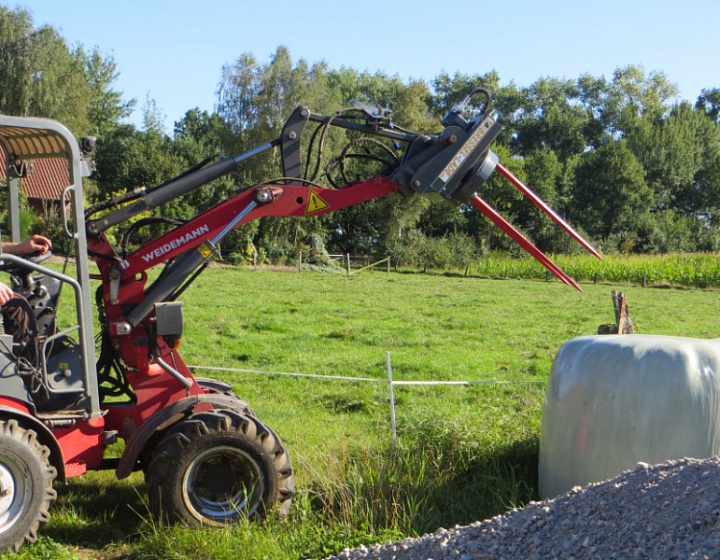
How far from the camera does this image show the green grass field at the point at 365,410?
18.6 feet

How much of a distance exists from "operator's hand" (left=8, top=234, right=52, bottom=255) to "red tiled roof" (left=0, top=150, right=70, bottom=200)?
326 mm

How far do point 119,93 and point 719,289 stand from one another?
139ft

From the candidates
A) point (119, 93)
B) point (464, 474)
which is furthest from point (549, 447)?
point (119, 93)

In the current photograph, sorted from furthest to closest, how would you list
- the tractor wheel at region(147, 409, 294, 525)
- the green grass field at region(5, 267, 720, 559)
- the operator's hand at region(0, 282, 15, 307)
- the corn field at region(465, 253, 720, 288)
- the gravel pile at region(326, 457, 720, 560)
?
the corn field at region(465, 253, 720, 288), the green grass field at region(5, 267, 720, 559), the tractor wheel at region(147, 409, 294, 525), the operator's hand at region(0, 282, 15, 307), the gravel pile at region(326, 457, 720, 560)

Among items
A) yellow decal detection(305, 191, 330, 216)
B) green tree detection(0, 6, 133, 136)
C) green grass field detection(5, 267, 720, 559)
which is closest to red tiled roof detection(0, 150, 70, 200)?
yellow decal detection(305, 191, 330, 216)

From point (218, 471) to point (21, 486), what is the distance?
1240mm

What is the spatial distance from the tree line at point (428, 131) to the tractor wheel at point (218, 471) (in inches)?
913

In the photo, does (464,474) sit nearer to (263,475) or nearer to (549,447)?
(549,447)

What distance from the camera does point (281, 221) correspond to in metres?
43.1

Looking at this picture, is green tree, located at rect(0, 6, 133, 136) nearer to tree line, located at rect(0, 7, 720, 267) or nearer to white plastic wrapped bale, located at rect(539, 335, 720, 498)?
tree line, located at rect(0, 7, 720, 267)

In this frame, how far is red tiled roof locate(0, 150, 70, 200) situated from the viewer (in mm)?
6105

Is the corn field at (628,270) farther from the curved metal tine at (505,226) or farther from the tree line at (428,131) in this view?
the curved metal tine at (505,226)

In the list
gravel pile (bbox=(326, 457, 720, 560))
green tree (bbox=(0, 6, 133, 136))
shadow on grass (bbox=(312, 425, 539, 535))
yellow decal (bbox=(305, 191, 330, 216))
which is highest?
green tree (bbox=(0, 6, 133, 136))

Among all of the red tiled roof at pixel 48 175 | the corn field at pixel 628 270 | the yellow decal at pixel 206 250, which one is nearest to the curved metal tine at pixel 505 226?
the yellow decal at pixel 206 250
